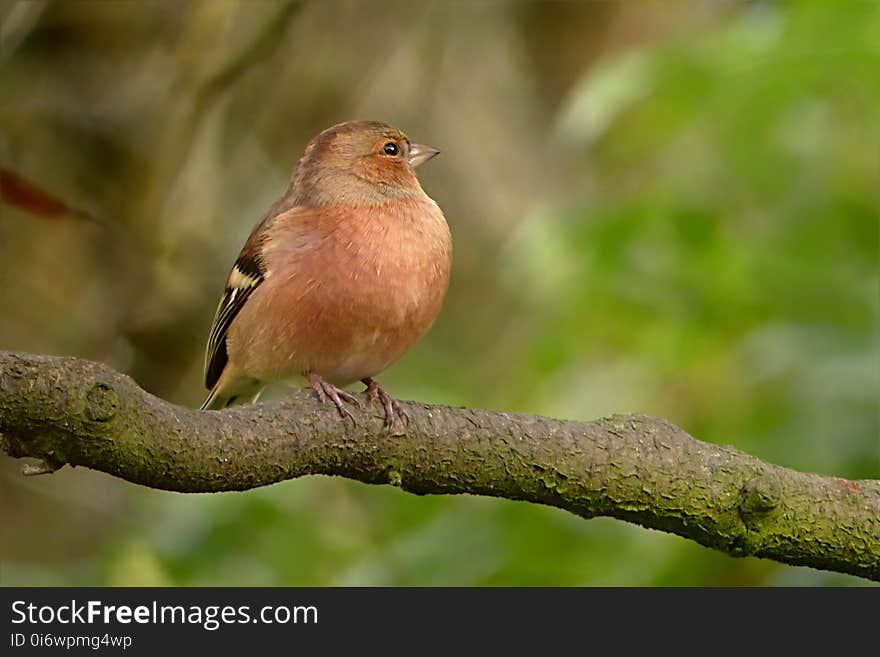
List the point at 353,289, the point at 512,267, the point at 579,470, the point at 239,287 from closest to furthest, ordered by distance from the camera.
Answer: the point at 579,470 < the point at 353,289 < the point at 239,287 < the point at 512,267

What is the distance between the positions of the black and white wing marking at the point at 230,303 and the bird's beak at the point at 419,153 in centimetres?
83

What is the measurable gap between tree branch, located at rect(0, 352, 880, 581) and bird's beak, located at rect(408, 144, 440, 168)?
6.47ft

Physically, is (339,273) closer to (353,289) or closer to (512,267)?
(353,289)

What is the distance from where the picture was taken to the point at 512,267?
6992mm

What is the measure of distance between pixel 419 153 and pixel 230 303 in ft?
3.35

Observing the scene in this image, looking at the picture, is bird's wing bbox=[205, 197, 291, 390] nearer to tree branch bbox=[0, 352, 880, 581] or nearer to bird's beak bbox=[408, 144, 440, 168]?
bird's beak bbox=[408, 144, 440, 168]

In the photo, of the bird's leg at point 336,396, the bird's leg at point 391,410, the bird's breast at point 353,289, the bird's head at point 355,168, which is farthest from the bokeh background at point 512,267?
the bird's leg at point 391,410

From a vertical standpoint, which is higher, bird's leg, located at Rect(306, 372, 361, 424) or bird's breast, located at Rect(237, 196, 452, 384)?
bird's breast, located at Rect(237, 196, 452, 384)

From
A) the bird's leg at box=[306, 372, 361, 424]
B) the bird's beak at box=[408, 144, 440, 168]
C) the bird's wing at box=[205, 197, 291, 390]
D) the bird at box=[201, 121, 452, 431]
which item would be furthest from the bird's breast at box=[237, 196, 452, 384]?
the bird's beak at box=[408, 144, 440, 168]

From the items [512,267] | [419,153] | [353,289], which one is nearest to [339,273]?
[353,289]

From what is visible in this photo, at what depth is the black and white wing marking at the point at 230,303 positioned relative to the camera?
5289mm

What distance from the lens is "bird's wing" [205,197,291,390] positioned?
17.3 ft

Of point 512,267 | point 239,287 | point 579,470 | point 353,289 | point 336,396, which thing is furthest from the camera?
point 512,267

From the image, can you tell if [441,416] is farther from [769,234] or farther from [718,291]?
[769,234]
